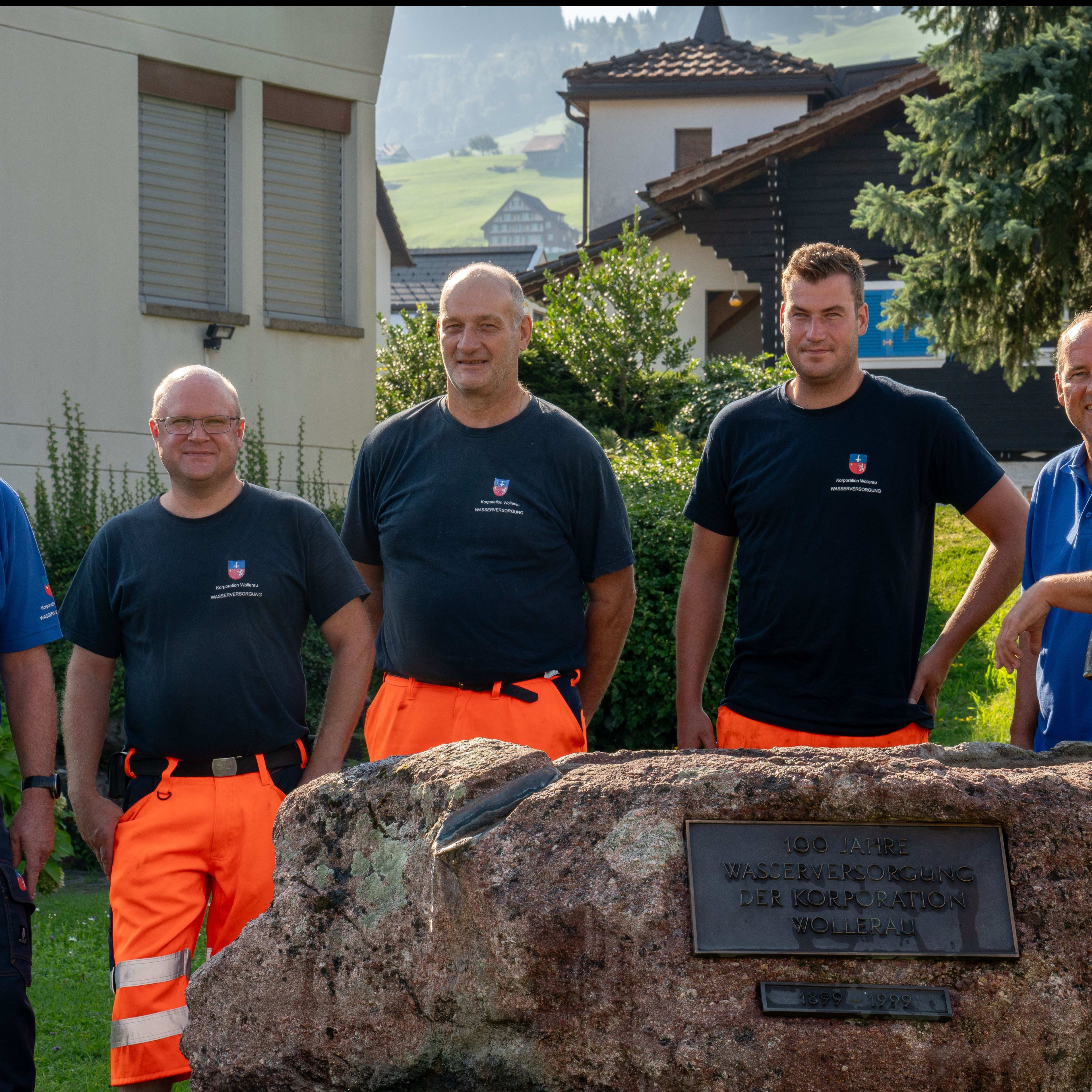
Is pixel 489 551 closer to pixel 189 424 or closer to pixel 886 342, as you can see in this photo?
pixel 189 424

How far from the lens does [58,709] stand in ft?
26.6

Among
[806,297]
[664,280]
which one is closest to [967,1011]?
[806,297]

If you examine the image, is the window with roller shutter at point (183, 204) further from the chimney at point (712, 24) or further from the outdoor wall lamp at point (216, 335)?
the chimney at point (712, 24)

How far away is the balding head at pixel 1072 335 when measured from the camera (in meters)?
3.34

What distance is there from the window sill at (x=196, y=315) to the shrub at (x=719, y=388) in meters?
4.65

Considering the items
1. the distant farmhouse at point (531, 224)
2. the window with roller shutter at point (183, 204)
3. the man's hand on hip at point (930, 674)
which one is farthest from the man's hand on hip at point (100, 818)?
the distant farmhouse at point (531, 224)

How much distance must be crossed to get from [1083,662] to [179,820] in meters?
2.40

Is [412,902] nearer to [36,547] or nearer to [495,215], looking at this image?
[36,547]

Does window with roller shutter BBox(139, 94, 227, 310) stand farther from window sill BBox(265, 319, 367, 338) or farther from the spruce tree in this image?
the spruce tree

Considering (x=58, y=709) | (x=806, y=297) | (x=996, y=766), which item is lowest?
(x=58, y=709)

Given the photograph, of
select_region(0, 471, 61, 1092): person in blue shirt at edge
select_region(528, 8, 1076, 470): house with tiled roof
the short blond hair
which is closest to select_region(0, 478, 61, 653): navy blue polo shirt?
select_region(0, 471, 61, 1092): person in blue shirt at edge

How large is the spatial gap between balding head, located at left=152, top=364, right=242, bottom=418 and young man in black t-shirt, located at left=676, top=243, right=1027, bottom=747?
4.50 feet

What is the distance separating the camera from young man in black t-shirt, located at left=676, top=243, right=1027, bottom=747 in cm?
355

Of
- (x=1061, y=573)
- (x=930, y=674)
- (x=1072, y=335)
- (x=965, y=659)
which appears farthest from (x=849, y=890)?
(x=965, y=659)
